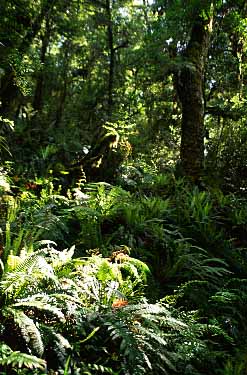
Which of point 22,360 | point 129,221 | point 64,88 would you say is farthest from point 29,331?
point 64,88

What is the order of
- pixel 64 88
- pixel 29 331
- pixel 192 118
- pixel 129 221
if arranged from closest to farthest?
1. pixel 29 331
2. pixel 129 221
3. pixel 192 118
4. pixel 64 88

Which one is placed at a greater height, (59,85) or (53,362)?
(59,85)

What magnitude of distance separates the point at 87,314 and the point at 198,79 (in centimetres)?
664

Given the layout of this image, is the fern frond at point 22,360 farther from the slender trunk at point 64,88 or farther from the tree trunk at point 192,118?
the slender trunk at point 64,88

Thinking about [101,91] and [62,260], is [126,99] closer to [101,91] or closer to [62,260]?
[101,91]

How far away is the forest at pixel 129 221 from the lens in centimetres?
289

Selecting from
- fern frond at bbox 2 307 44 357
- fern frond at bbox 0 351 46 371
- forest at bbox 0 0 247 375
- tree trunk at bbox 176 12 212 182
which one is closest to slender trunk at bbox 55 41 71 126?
forest at bbox 0 0 247 375

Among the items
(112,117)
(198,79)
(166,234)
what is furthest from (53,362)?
(112,117)

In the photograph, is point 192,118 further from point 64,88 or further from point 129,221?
point 64,88

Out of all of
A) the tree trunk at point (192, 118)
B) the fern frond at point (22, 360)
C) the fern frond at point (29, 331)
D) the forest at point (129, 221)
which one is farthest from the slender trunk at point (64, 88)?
the fern frond at point (22, 360)

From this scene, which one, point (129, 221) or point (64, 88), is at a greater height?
point (64, 88)

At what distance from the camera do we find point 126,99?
44.7 ft

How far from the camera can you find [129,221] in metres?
5.77

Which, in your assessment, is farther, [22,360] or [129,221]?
[129,221]
